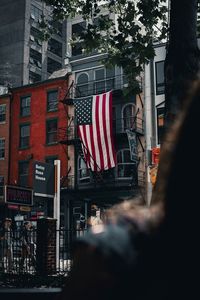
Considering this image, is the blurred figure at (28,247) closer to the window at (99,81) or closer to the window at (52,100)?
the window at (99,81)

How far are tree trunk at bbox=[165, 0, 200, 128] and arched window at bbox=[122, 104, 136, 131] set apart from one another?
74.9ft

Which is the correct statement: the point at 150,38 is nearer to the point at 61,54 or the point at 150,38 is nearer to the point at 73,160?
the point at 73,160

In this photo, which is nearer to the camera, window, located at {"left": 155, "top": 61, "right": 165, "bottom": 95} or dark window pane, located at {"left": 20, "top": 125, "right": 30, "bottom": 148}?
window, located at {"left": 155, "top": 61, "right": 165, "bottom": 95}

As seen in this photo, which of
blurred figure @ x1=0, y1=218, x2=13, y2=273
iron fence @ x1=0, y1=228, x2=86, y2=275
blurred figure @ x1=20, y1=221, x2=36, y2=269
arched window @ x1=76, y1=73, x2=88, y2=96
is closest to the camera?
iron fence @ x1=0, y1=228, x2=86, y2=275

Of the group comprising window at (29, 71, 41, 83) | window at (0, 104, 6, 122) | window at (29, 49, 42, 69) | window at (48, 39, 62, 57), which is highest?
window at (48, 39, 62, 57)

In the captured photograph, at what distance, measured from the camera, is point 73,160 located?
109 ft

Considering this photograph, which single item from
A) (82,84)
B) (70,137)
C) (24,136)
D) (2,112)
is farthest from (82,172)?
(2,112)

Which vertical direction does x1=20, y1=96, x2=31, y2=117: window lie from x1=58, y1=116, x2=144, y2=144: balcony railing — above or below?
above

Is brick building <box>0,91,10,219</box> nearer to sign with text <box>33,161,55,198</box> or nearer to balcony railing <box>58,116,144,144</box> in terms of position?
balcony railing <box>58,116,144,144</box>

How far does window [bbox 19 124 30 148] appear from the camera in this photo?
36.1m

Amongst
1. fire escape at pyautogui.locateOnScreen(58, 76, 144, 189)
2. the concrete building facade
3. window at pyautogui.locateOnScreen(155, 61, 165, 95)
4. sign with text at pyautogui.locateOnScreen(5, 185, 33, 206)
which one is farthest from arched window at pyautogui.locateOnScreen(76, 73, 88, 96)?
sign with text at pyautogui.locateOnScreen(5, 185, 33, 206)

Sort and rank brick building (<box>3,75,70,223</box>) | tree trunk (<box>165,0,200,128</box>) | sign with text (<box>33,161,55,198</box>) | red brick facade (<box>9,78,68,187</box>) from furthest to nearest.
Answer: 1. red brick facade (<box>9,78,68,187</box>)
2. brick building (<box>3,75,70,223</box>)
3. sign with text (<box>33,161,55,198</box>)
4. tree trunk (<box>165,0,200,128</box>)

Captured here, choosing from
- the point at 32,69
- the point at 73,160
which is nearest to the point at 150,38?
the point at 73,160

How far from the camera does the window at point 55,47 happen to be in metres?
53.0
